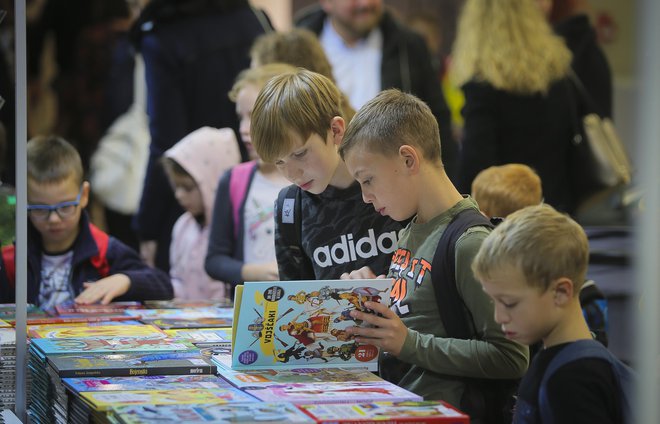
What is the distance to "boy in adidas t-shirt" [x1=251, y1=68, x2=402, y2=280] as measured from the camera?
3006mm

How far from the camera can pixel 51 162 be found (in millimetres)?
3980

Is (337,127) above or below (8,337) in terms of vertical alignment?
above

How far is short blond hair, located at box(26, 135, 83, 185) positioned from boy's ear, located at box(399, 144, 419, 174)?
171cm

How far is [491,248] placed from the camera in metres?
2.33

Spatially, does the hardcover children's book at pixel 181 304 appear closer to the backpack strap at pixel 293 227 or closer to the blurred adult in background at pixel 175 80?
the backpack strap at pixel 293 227

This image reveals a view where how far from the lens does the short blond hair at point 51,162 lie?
3.93 metres

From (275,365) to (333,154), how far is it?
748 mm

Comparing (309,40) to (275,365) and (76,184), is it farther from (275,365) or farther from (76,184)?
(275,365)

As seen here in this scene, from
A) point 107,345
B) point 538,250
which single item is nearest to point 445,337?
point 538,250

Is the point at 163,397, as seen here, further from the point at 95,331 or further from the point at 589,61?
the point at 589,61

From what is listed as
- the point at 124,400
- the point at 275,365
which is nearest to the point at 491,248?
the point at 275,365

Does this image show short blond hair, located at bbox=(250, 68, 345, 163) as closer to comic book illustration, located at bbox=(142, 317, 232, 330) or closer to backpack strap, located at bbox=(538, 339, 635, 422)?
comic book illustration, located at bbox=(142, 317, 232, 330)

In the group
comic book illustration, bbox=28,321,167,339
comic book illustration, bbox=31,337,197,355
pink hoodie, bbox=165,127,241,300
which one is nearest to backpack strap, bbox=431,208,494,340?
comic book illustration, bbox=31,337,197,355

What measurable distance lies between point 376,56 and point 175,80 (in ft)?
3.53
